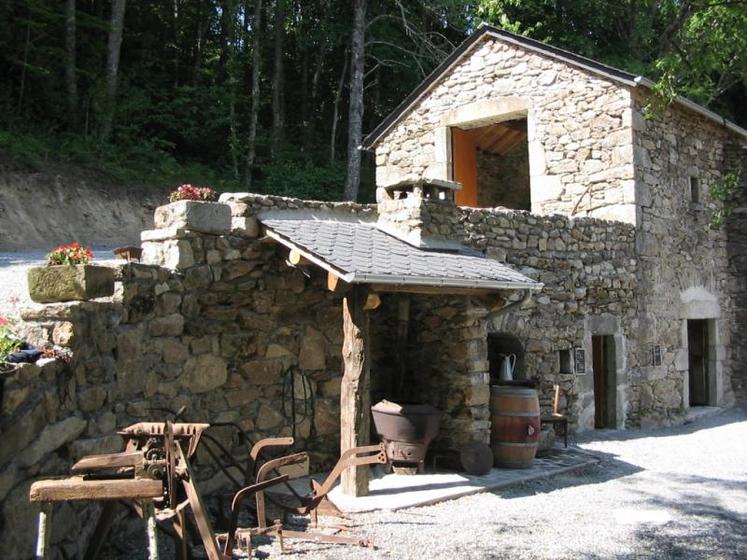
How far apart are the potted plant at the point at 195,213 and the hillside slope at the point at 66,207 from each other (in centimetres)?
642

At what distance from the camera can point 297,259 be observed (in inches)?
229

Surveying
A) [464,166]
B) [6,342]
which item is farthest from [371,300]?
[464,166]

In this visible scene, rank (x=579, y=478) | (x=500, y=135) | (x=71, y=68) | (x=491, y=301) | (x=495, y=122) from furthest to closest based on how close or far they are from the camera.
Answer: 1. (x=71, y=68)
2. (x=500, y=135)
3. (x=495, y=122)
4. (x=579, y=478)
5. (x=491, y=301)

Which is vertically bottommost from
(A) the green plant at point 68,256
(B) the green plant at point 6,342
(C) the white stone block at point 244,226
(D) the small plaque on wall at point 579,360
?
(D) the small plaque on wall at point 579,360

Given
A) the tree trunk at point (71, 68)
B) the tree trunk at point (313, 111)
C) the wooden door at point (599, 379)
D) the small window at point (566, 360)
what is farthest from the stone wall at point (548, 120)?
the tree trunk at point (313, 111)

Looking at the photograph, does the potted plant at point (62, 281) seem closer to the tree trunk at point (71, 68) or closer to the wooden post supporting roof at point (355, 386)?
the wooden post supporting roof at point (355, 386)

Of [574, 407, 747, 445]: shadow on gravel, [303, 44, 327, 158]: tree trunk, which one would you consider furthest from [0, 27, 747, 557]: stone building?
[303, 44, 327, 158]: tree trunk

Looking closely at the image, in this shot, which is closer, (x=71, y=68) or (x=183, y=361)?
(x=183, y=361)

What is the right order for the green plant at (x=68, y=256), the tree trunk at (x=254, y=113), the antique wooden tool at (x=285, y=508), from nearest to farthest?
the antique wooden tool at (x=285, y=508), the green plant at (x=68, y=256), the tree trunk at (x=254, y=113)

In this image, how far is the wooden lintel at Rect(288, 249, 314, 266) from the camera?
19.0 feet

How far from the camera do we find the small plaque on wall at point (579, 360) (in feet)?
30.4

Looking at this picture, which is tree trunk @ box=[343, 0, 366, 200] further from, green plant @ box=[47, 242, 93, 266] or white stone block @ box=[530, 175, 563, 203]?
green plant @ box=[47, 242, 93, 266]

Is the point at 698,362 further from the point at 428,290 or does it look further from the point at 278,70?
the point at 278,70

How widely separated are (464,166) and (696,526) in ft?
25.7
